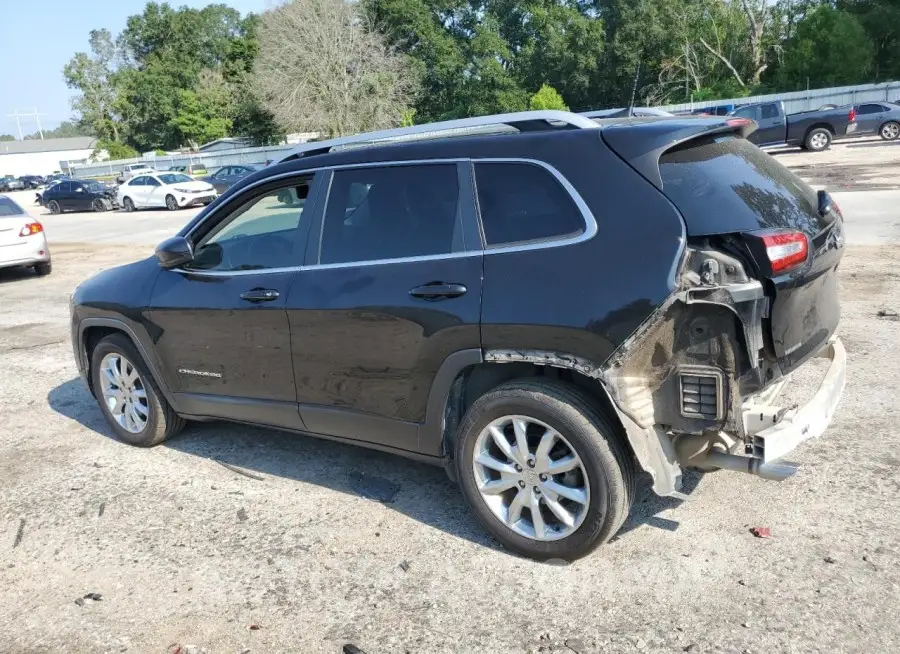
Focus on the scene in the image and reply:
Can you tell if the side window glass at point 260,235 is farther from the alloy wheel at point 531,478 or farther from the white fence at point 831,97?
the white fence at point 831,97

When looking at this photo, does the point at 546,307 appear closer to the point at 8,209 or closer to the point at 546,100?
the point at 8,209

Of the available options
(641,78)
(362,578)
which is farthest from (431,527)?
(641,78)

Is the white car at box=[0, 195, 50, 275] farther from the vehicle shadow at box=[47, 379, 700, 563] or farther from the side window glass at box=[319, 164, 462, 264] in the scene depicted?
the side window glass at box=[319, 164, 462, 264]

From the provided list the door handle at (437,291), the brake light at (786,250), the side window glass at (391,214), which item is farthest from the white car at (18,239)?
the brake light at (786,250)

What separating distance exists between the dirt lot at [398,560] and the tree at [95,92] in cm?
10258

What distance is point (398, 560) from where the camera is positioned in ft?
11.9

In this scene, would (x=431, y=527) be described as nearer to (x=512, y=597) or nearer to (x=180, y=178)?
(x=512, y=597)

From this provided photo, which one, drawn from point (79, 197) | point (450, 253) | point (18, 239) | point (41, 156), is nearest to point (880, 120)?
point (18, 239)

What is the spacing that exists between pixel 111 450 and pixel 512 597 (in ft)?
10.7

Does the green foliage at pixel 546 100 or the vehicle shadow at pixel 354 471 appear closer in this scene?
the vehicle shadow at pixel 354 471

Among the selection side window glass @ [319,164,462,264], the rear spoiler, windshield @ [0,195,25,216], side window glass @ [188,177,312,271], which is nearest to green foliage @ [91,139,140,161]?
windshield @ [0,195,25,216]

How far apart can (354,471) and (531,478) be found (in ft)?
5.00

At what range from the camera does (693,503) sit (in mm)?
3953

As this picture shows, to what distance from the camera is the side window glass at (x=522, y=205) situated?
3.37 m
